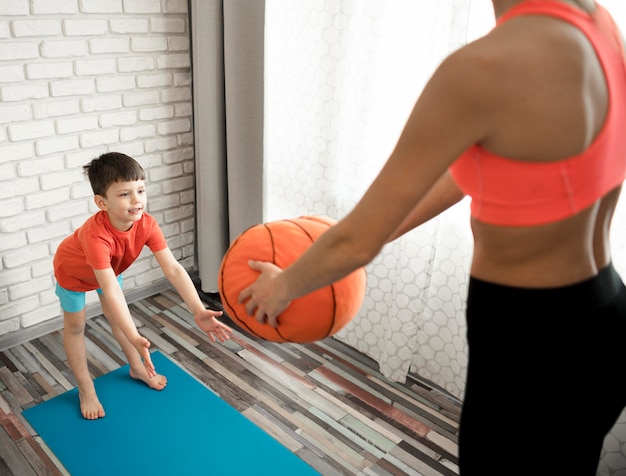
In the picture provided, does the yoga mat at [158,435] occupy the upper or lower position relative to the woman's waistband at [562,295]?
lower

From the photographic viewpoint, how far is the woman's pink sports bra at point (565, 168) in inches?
32.1

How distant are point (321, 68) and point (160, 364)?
1.43m

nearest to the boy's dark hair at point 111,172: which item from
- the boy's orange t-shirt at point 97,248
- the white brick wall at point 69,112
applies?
the boy's orange t-shirt at point 97,248

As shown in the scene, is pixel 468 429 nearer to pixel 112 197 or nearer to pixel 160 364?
pixel 112 197

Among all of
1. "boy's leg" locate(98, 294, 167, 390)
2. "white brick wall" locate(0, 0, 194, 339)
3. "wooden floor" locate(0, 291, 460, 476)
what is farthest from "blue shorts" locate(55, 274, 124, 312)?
"white brick wall" locate(0, 0, 194, 339)

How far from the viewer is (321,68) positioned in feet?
8.05

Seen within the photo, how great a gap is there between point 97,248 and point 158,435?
2.32 ft

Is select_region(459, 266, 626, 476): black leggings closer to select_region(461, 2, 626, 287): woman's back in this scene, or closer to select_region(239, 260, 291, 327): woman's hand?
select_region(461, 2, 626, 287): woman's back

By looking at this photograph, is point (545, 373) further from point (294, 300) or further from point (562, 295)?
point (294, 300)

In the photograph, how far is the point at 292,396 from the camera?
2363 mm

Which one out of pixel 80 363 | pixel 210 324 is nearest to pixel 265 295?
pixel 210 324

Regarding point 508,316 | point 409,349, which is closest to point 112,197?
point 409,349

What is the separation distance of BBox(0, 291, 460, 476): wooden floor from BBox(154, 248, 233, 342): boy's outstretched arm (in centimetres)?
43

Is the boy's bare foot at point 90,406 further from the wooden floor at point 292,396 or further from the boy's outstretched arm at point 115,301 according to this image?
the boy's outstretched arm at point 115,301
